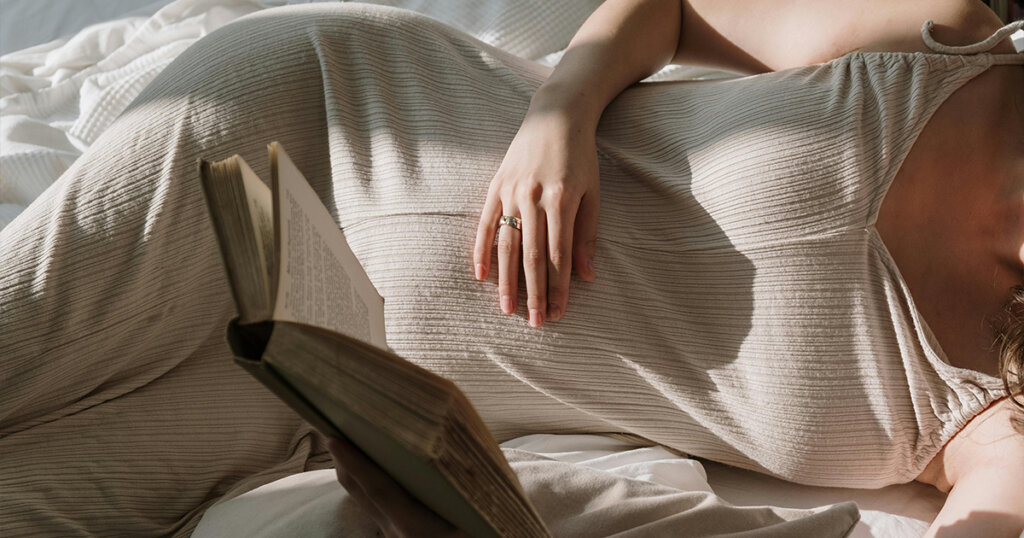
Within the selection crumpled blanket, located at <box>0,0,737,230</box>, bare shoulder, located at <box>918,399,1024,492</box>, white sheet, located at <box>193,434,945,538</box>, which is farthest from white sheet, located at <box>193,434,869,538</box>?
crumpled blanket, located at <box>0,0,737,230</box>

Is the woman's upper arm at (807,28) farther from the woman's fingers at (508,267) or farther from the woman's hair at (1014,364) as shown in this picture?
the woman's fingers at (508,267)

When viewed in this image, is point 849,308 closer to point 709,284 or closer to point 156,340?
point 709,284

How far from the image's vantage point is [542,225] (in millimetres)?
719

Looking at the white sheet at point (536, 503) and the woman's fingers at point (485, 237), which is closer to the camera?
the white sheet at point (536, 503)

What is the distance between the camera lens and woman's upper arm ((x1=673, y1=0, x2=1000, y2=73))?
804 mm

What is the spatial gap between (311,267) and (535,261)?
33 cm

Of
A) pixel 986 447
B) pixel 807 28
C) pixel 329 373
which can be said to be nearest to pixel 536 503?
pixel 329 373

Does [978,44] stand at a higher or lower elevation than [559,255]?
higher

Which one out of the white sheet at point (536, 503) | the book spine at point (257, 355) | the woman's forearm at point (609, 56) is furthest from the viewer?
the woman's forearm at point (609, 56)

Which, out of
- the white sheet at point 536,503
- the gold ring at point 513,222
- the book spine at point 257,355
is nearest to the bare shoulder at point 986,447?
the white sheet at point 536,503

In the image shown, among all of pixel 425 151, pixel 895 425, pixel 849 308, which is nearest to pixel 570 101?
pixel 425 151

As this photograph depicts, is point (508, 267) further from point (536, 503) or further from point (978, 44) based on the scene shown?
point (978, 44)

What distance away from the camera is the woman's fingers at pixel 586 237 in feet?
2.34

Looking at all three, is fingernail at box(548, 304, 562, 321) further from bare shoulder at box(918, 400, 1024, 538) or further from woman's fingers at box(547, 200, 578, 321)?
bare shoulder at box(918, 400, 1024, 538)
